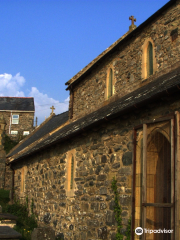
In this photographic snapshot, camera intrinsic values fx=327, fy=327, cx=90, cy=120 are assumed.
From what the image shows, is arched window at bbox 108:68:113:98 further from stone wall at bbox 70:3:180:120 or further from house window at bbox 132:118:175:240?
house window at bbox 132:118:175:240

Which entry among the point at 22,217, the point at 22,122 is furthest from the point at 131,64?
the point at 22,122

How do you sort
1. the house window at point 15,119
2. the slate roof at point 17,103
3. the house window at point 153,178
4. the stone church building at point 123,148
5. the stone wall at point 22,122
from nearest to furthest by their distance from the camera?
the house window at point 153,178 < the stone church building at point 123,148 < the stone wall at point 22,122 < the house window at point 15,119 < the slate roof at point 17,103

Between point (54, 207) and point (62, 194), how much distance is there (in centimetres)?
83

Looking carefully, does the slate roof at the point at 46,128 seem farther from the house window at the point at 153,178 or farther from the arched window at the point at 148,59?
the house window at the point at 153,178

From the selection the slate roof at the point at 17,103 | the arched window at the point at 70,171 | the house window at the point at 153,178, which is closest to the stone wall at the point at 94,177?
the arched window at the point at 70,171

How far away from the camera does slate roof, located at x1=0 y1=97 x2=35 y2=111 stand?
1635 inches

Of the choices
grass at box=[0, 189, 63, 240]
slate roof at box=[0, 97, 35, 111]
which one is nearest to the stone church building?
grass at box=[0, 189, 63, 240]

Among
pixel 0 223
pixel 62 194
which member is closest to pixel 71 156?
pixel 62 194

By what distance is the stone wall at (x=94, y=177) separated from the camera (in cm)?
750

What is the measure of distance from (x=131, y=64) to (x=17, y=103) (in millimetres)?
33467

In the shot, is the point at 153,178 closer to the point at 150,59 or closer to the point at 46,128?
the point at 150,59

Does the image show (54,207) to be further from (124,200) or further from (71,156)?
(124,200)

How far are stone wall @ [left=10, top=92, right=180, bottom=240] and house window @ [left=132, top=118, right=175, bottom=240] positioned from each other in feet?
1.13

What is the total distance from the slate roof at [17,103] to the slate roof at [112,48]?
90.8ft
